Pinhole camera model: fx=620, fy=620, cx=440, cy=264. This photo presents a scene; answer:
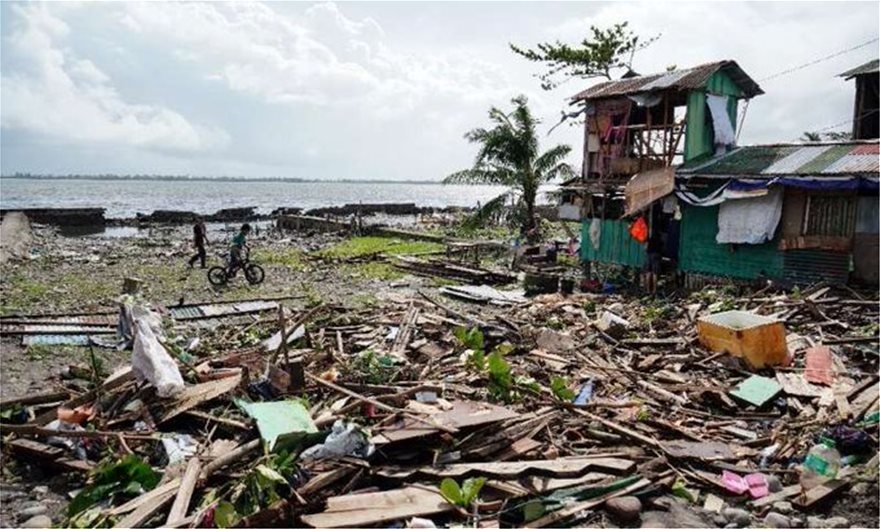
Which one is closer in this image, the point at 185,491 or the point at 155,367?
the point at 185,491

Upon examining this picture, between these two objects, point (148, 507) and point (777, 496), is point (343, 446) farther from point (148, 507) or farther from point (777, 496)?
point (777, 496)

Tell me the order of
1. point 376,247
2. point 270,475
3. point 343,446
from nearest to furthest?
1. point 270,475
2. point 343,446
3. point 376,247

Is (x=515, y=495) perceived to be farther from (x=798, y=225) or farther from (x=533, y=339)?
(x=798, y=225)

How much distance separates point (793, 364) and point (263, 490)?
26.8ft

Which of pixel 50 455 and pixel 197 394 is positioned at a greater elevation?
pixel 197 394

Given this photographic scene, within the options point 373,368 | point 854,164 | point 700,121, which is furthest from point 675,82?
point 373,368

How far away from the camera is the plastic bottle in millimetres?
6075

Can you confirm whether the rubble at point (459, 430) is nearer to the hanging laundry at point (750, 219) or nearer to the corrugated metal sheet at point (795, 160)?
the hanging laundry at point (750, 219)

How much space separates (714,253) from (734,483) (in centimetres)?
1191

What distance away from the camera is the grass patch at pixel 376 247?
2686 cm

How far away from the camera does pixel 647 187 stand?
17.5m

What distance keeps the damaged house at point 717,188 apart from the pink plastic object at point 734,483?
9.96 metres

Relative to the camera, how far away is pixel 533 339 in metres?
11.2

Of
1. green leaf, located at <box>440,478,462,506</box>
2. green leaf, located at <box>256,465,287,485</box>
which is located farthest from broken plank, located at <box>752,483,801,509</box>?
green leaf, located at <box>256,465,287,485</box>
